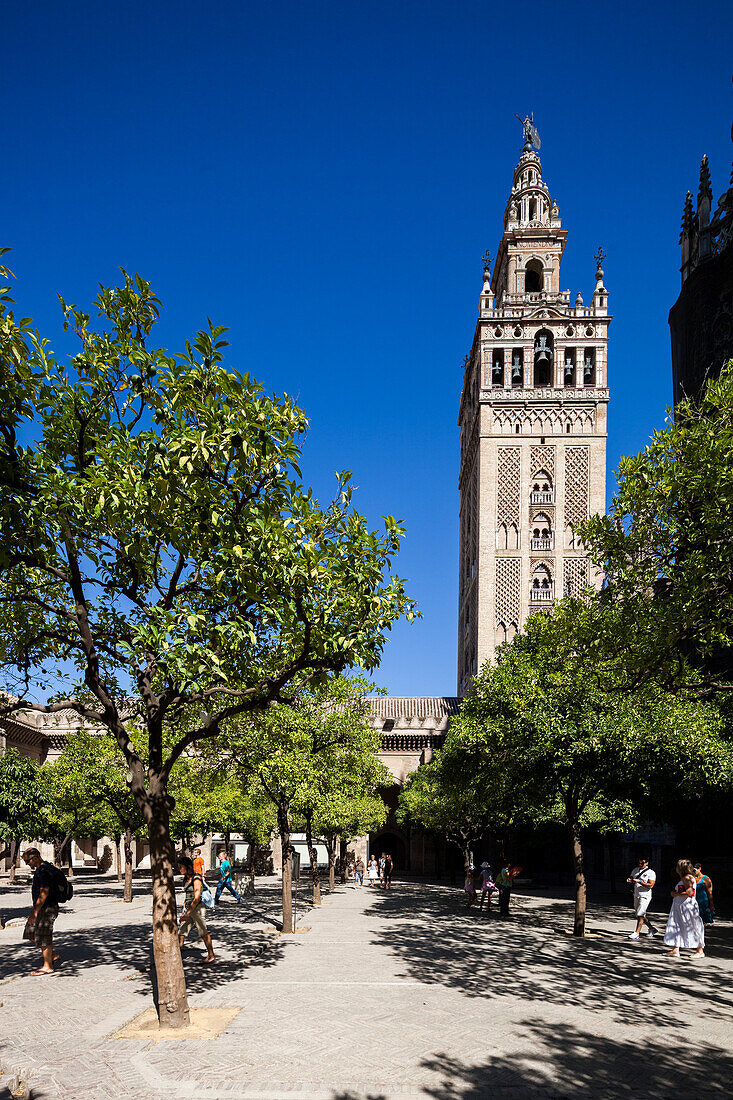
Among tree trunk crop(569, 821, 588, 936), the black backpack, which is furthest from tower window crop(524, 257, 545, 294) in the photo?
the black backpack

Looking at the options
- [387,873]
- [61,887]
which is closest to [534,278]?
[387,873]

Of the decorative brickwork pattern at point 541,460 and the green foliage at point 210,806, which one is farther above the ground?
the decorative brickwork pattern at point 541,460

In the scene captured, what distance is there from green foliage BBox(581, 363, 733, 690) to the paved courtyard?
14.3ft

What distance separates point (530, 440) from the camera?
6197cm

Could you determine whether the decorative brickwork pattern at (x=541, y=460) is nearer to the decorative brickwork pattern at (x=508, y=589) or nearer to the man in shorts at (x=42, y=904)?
the decorative brickwork pattern at (x=508, y=589)

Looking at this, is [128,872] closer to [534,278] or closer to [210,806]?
[210,806]

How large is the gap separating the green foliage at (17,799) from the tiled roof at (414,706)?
39.5 meters

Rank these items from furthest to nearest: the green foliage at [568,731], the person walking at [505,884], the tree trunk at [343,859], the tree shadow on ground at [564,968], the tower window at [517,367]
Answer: the tower window at [517,367], the tree trunk at [343,859], the person walking at [505,884], the green foliage at [568,731], the tree shadow on ground at [564,968]

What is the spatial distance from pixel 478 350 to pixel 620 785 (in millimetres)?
45252

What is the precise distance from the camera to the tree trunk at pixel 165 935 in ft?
32.3

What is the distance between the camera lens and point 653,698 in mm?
11758

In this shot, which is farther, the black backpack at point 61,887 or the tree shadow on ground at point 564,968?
the black backpack at point 61,887

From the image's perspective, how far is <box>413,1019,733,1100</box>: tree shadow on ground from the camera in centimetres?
786

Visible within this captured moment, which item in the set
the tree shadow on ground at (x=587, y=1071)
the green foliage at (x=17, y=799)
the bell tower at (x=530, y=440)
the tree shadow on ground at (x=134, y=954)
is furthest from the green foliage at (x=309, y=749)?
the bell tower at (x=530, y=440)
